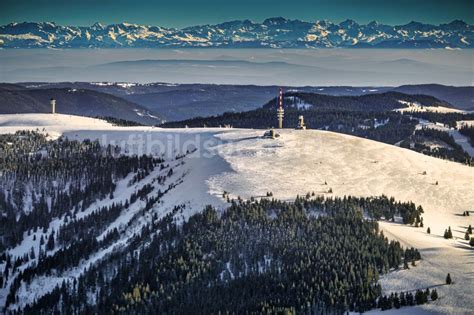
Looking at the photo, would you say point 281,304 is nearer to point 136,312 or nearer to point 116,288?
point 136,312

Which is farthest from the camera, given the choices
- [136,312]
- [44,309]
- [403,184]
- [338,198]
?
[403,184]

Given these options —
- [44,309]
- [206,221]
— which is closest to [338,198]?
[206,221]

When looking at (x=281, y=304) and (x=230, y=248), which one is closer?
(x=281, y=304)

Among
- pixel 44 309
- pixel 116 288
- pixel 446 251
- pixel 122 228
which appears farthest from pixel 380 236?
pixel 122 228

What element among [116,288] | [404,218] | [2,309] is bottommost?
[2,309]

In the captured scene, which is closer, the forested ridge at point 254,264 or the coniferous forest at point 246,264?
the coniferous forest at point 246,264

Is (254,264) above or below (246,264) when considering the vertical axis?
above

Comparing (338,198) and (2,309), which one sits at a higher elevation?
(338,198)

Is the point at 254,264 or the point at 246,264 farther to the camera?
the point at 246,264

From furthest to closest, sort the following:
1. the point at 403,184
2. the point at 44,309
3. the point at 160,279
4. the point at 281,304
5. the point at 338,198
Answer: the point at 403,184 < the point at 338,198 < the point at 44,309 < the point at 160,279 < the point at 281,304

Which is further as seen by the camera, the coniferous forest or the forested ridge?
the forested ridge
